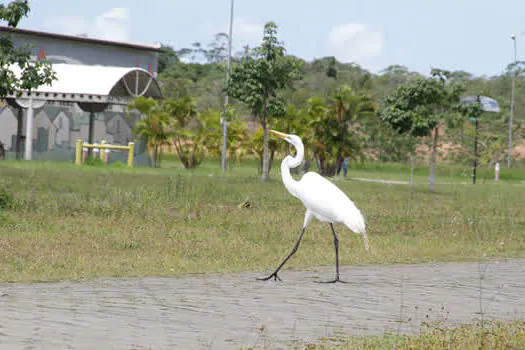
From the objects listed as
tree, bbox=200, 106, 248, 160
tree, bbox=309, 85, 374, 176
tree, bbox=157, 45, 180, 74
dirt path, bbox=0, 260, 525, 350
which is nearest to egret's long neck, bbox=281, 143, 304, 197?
dirt path, bbox=0, 260, 525, 350

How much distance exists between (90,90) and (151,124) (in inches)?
122

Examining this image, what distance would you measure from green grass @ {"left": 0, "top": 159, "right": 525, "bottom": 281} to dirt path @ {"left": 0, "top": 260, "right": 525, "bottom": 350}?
109 cm

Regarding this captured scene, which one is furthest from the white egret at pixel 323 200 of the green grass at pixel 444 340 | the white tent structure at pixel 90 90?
the white tent structure at pixel 90 90

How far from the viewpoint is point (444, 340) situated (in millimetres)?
5891

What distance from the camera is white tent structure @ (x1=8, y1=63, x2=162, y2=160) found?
3688 centimetres

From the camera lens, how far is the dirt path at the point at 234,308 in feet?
19.4

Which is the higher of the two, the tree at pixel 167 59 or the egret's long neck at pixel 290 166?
the tree at pixel 167 59

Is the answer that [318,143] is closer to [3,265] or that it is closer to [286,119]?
[286,119]

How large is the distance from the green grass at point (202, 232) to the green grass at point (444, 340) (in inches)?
156

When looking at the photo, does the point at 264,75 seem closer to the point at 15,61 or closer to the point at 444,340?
the point at 15,61

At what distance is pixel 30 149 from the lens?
3691 centimetres

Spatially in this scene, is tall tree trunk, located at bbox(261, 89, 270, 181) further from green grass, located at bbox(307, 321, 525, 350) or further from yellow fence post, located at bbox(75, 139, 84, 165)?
green grass, located at bbox(307, 321, 525, 350)

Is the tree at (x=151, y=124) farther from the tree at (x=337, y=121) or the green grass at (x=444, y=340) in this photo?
the green grass at (x=444, y=340)

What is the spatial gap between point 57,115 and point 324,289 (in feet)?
102
